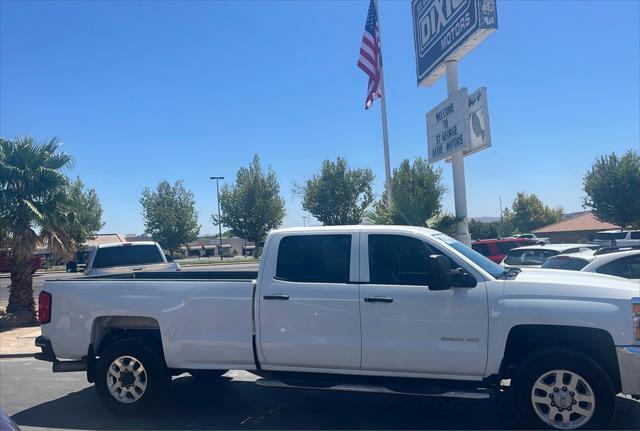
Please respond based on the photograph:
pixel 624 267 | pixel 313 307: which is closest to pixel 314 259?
pixel 313 307

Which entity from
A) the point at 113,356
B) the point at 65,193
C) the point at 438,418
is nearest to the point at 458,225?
the point at 438,418

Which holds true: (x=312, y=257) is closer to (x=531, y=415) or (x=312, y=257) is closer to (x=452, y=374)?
(x=452, y=374)

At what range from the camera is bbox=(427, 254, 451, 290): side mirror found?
4973 mm

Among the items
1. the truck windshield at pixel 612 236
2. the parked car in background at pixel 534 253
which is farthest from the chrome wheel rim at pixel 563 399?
the truck windshield at pixel 612 236

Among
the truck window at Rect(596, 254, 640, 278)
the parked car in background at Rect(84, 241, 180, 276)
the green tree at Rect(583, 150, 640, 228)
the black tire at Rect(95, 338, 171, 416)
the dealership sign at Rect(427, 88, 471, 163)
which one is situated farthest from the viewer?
the green tree at Rect(583, 150, 640, 228)

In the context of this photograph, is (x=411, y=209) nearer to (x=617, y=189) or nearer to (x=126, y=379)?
(x=126, y=379)

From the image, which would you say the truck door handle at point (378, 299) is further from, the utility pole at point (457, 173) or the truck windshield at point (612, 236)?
the truck windshield at point (612, 236)

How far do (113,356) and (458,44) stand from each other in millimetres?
9039

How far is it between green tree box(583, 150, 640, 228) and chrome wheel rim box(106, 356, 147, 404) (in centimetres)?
3561

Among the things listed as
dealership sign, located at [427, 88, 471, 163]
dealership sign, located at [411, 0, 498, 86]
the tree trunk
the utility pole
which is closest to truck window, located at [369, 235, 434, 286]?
dealership sign, located at [427, 88, 471, 163]

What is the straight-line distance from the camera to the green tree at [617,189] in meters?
34.4

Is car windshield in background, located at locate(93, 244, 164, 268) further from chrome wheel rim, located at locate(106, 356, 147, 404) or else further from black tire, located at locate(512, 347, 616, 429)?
black tire, located at locate(512, 347, 616, 429)

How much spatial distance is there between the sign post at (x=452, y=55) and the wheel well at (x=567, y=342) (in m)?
6.59

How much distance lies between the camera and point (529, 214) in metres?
67.9
